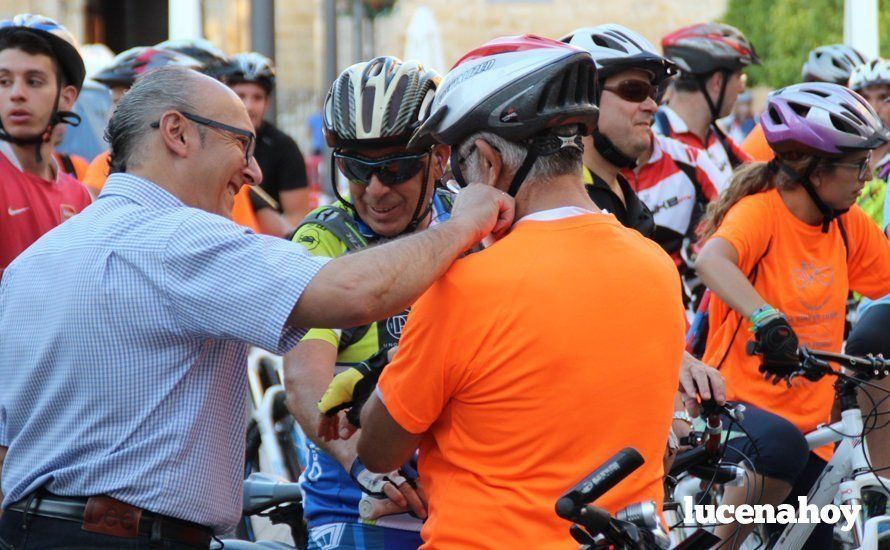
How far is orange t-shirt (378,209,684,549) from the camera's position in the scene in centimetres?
289

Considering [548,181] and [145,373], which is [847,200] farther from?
[145,373]

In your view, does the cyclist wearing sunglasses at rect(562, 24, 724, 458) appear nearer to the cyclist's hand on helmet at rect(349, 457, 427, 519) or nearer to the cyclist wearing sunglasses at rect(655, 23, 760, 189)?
the cyclist's hand on helmet at rect(349, 457, 427, 519)

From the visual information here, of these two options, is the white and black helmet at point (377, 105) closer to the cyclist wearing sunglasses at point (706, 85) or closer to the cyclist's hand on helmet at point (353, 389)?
the cyclist's hand on helmet at point (353, 389)

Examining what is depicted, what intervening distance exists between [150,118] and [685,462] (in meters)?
1.85

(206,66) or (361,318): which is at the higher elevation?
(361,318)

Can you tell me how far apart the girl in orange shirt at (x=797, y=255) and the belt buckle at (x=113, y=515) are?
8.90ft

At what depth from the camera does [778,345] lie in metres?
4.83

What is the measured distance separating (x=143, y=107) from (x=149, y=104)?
2 centimetres

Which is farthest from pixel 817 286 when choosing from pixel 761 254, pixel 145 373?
pixel 145 373

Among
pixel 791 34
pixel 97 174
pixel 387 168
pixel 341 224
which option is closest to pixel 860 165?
pixel 387 168

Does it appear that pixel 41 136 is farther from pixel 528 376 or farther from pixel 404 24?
pixel 404 24

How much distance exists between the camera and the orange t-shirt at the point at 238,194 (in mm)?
7418

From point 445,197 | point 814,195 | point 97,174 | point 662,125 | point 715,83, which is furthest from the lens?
point 715,83

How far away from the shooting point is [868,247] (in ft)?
19.1
